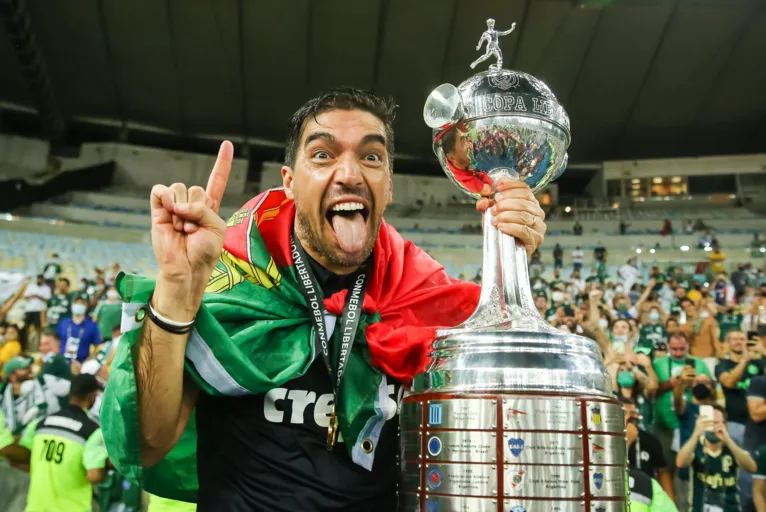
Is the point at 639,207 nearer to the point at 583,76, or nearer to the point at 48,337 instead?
the point at 583,76

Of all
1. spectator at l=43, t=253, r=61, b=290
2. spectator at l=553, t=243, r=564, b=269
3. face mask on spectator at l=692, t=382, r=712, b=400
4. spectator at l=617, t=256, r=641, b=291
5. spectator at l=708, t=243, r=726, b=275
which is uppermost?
spectator at l=553, t=243, r=564, b=269

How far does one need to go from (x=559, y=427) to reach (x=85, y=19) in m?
16.9

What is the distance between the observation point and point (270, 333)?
4.13 ft

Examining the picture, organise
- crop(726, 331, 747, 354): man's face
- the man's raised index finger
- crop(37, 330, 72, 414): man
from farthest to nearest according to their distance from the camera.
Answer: crop(726, 331, 747, 354): man's face
crop(37, 330, 72, 414): man
the man's raised index finger

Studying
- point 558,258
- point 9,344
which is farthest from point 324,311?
point 558,258

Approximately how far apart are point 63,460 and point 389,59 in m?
13.9

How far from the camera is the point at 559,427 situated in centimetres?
96

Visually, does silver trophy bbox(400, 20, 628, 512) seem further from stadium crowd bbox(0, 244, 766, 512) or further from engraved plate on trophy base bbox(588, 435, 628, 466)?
stadium crowd bbox(0, 244, 766, 512)

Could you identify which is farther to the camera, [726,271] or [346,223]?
[726,271]

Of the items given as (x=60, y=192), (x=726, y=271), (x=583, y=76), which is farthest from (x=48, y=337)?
(x=583, y=76)

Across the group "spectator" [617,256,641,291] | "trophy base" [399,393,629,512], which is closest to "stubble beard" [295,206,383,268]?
"trophy base" [399,393,629,512]

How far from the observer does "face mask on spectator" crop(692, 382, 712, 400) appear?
375 centimetres

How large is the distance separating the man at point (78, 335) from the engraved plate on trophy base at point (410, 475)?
5.99 meters

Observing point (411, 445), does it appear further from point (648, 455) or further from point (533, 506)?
point (648, 455)
